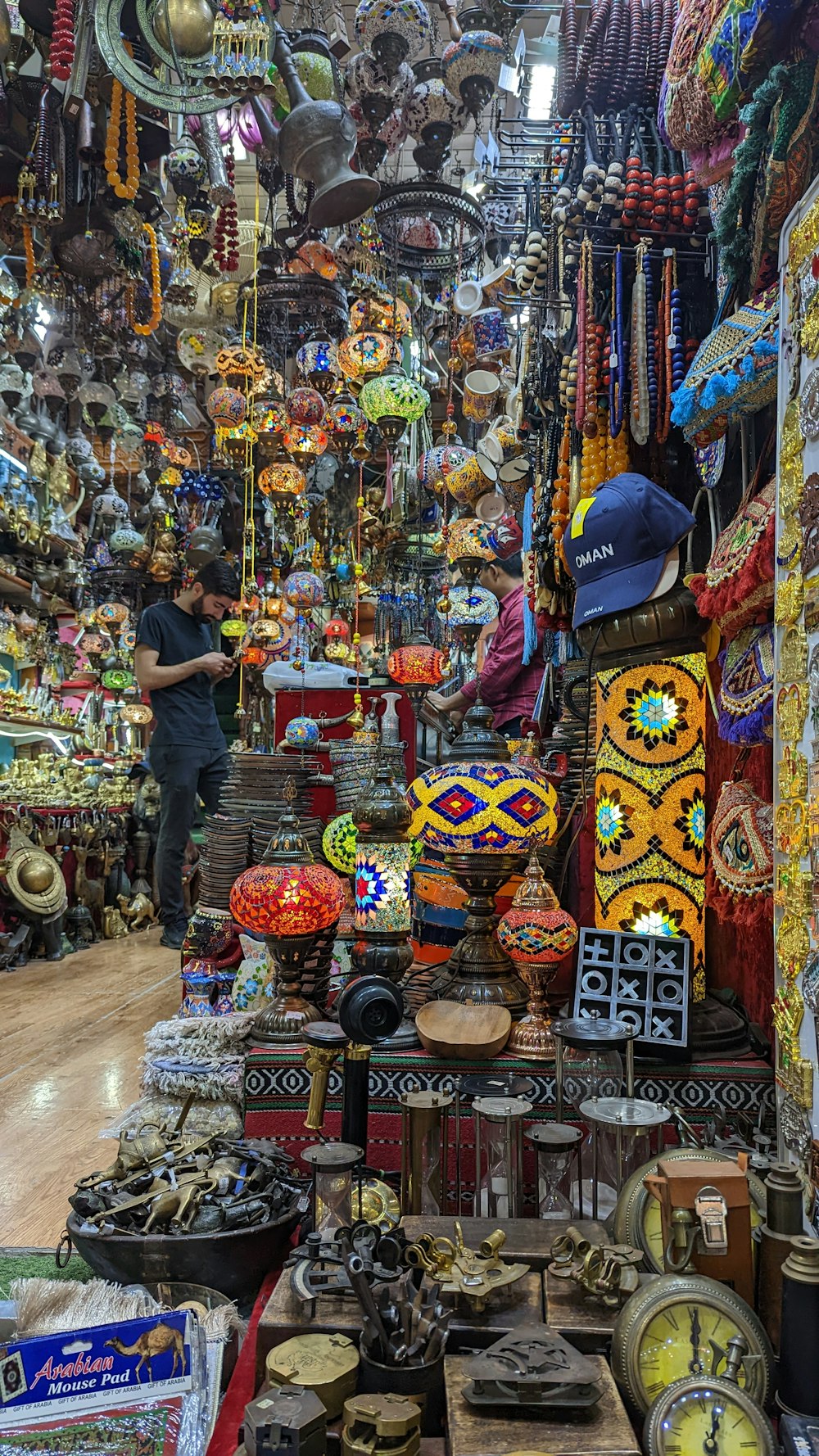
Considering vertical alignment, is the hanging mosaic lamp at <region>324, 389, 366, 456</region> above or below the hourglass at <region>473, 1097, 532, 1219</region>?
above

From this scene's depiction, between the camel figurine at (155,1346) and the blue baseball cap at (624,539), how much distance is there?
1.37 metres

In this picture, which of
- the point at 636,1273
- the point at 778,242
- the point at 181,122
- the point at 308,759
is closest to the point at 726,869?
the point at 636,1273

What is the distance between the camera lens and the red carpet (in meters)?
1.07

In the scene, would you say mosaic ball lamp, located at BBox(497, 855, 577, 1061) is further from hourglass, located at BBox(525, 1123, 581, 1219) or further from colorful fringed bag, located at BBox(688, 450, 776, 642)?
colorful fringed bag, located at BBox(688, 450, 776, 642)

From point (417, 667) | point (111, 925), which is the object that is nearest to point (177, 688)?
point (417, 667)

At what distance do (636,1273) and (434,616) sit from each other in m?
7.13

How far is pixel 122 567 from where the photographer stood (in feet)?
34.1

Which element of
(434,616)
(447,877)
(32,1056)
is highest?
(434,616)

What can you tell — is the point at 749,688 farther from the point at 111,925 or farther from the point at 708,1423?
the point at 111,925

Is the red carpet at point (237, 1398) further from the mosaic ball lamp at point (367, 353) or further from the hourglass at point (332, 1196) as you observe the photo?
the mosaic ball lamp at point (367, 353)

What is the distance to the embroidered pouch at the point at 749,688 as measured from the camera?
1463mm

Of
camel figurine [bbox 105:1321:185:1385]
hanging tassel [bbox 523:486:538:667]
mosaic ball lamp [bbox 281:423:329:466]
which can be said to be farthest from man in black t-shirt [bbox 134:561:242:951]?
camel figurine [bbox 105:1321:185:1385]

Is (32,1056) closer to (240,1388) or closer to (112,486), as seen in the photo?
(240,1388)

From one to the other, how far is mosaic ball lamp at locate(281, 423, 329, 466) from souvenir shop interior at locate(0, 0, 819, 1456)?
113 cm
